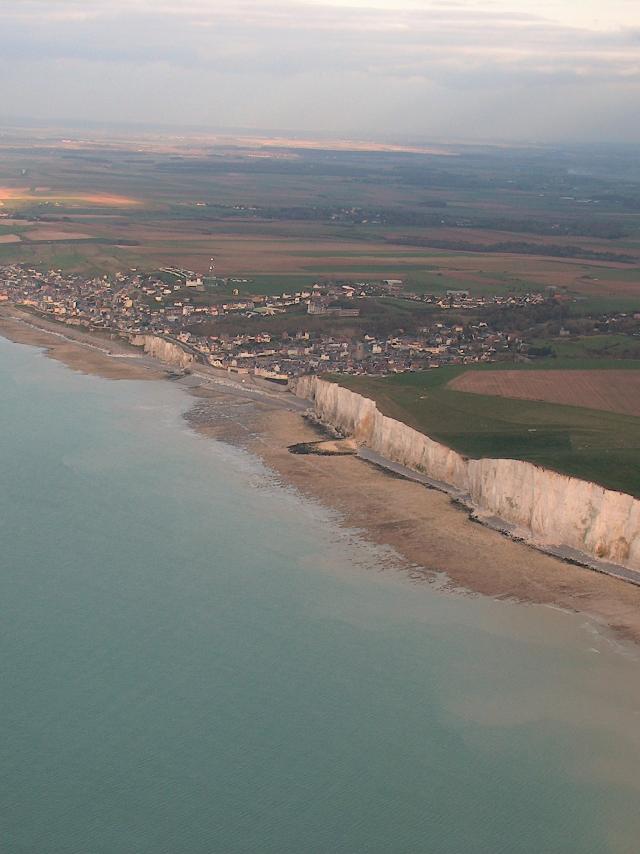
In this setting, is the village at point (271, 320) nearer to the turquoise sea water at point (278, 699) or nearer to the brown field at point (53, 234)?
the brown field at point (53, 234)

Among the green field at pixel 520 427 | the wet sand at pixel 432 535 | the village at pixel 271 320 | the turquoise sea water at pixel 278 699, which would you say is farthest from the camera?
the village at pixel 271 320

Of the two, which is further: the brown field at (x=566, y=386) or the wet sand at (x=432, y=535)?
the brown field at (x=566, y=386)

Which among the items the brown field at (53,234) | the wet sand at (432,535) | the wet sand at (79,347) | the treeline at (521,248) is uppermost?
the treeline at (521,248)

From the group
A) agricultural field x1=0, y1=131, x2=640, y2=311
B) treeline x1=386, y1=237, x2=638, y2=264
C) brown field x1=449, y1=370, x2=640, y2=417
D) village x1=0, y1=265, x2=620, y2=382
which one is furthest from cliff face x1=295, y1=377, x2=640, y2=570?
treeline x1=386, y1=237, x2=638, y2=264

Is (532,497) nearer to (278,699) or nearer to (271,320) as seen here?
(278,699)

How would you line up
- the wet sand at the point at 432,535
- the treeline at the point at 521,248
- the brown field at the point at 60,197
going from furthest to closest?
1. the brown field at the point at 60,197
2. the treeline at the point at 521,248
3. the wet sand at the point at 432,535

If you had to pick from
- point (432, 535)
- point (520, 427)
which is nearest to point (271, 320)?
point (520, 427)

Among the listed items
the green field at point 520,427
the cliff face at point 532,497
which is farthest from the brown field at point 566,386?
the cliff face at point 532,497
